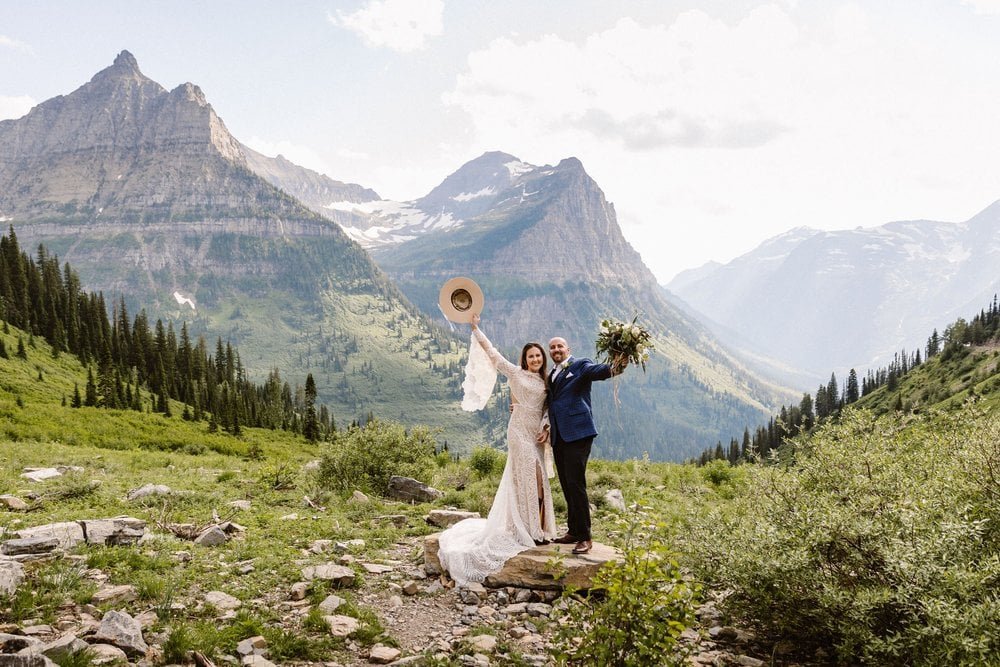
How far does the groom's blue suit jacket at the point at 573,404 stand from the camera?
10.3 meters

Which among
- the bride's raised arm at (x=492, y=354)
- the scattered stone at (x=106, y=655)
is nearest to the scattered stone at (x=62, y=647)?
the scattered stone at (x=106, y=655)

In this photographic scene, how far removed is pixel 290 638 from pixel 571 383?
6132mm

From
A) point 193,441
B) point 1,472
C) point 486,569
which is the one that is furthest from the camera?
point 193,441

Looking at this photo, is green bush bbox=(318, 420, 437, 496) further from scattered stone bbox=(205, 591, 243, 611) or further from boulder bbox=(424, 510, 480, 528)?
scattered stone bbox=(205, 591, 243, 611)

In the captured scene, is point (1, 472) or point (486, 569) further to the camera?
point (1, 472)

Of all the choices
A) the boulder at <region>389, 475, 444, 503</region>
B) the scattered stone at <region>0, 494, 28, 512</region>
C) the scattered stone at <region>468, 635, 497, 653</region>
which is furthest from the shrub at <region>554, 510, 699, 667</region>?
the scattered stone at <region>0, 494, 28, 512</region>

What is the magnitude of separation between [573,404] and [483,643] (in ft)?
14.3

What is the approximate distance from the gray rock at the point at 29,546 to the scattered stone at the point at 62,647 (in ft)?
13.1

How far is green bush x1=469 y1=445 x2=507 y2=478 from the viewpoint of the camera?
22.6 m

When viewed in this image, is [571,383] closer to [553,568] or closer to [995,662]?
[553,568]

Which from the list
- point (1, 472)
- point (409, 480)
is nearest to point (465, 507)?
point (409, 480)

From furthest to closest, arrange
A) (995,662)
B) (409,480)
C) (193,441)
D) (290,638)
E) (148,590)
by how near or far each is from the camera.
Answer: (193,441)
(409,480)
(148,590)
(290,638)
(995,662)

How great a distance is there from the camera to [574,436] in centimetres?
1022

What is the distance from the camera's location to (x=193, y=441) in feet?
130
